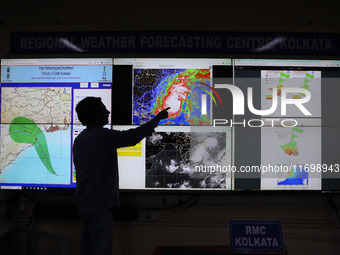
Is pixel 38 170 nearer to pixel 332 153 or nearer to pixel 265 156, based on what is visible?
pixel 265 156

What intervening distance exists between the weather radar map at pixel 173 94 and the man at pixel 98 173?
2.08 feet

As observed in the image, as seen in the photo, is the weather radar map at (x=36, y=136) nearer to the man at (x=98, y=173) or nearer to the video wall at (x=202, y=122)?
the video wall at (x=202, y=122)

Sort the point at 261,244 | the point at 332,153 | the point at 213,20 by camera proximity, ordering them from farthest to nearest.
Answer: the point at 213,20 → the point at 332,153 → the point at 261,244

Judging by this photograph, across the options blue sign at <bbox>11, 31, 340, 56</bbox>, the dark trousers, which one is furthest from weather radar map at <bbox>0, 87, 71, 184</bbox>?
the dark trousers

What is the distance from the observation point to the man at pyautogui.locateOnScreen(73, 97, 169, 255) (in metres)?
1.95

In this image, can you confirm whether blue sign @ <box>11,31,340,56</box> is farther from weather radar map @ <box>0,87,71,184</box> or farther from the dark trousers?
the dark trousers

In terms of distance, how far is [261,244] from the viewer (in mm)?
1566

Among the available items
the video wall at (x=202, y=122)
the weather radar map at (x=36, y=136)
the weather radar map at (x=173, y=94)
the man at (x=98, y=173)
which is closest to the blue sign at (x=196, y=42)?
the video wall at (x=202, y=122)

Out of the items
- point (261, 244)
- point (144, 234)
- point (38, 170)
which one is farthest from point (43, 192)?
point (261, 244)

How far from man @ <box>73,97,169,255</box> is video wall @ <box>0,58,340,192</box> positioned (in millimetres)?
639

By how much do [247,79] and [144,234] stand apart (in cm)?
175

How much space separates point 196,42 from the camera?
8.91 ft

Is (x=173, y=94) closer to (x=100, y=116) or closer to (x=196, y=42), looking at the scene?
(x=196, y=42)

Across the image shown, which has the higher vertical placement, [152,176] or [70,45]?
[70,45]
